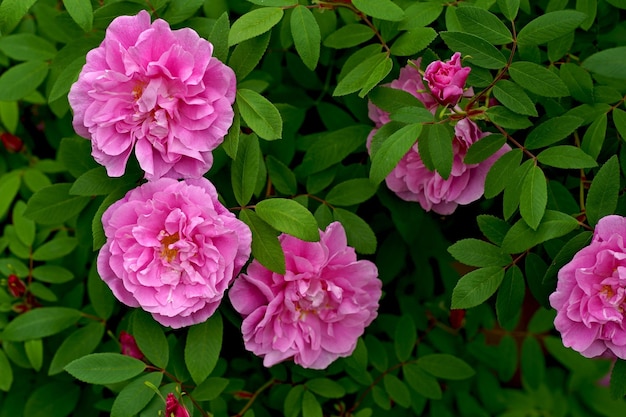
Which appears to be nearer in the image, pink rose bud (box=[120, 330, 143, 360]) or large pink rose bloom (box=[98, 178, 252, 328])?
large pink rose bloom (box=[98, 178, 252, 328])

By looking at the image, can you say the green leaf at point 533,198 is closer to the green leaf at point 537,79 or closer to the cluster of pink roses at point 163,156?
the green leaf at point 537,79

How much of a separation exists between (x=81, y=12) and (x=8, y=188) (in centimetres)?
63

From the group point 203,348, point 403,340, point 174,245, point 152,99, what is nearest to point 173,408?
point 203,348

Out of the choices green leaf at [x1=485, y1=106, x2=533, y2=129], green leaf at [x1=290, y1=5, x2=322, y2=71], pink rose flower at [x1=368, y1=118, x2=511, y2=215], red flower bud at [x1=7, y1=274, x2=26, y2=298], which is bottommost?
red flower bud at [x1=7, y1=274, x2=26, y2=298]

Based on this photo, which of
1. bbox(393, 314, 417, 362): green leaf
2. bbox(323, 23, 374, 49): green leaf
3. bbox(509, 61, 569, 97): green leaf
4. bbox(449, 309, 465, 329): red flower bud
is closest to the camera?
bbox(509, 61, 569, 97): green leaf

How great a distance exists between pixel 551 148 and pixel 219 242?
22.6 inches

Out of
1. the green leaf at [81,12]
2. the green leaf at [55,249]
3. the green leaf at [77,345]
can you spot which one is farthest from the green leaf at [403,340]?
the green leaf at [81,12]

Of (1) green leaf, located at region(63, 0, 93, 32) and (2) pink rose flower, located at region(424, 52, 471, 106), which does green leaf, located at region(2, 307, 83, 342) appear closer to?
(1) green leaf, located at region(63, 0, 93, 32)

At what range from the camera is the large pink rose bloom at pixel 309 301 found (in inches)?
49.1

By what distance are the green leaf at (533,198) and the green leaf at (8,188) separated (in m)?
1.12

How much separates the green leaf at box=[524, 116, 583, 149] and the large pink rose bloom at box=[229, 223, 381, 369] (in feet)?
1.16

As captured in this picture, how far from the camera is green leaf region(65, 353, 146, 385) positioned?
1.24 m

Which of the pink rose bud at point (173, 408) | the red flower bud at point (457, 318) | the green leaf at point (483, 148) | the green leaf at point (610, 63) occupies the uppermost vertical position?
the green leaf at point (610, 63)

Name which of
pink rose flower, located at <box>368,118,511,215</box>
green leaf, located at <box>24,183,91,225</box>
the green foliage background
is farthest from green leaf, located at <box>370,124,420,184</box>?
green leaf, located at <box>24,183,91,225</box>
